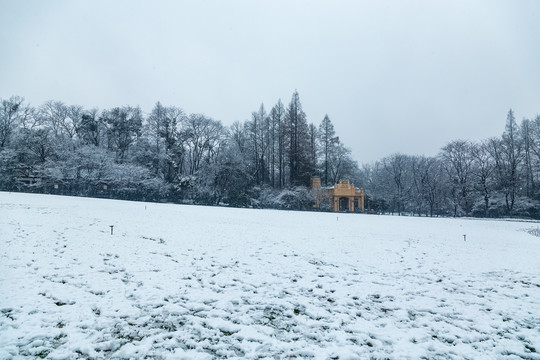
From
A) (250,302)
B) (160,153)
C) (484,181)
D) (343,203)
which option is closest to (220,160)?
(160,153)

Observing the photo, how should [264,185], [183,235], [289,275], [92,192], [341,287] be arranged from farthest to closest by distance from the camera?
[264,185]
[92,192]
[183,235]
[289,275]
[341,287]

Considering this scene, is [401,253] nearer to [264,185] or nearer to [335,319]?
[335,319]

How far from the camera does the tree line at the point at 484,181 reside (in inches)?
1427

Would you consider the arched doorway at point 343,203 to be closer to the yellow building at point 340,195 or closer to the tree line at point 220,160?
the yellow building at point 340,195

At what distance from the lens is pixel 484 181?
3809 cm

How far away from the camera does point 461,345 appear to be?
12.9 ft

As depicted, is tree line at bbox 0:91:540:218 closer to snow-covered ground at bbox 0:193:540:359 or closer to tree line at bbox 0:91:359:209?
tree line at bbox 0:91:359:209

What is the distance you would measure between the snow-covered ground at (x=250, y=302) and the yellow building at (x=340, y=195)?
88.9ft

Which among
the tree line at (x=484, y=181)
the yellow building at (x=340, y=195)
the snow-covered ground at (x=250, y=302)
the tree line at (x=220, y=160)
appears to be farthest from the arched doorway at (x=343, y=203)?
the snow-covered ground at (x=250, y=302)

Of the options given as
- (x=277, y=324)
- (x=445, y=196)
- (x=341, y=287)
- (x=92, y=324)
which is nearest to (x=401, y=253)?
(x=341, y=287)

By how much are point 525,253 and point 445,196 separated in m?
36.4

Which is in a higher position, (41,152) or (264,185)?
(41,152)

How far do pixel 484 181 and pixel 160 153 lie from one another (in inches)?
1791

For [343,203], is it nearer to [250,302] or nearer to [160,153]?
[160,153]
